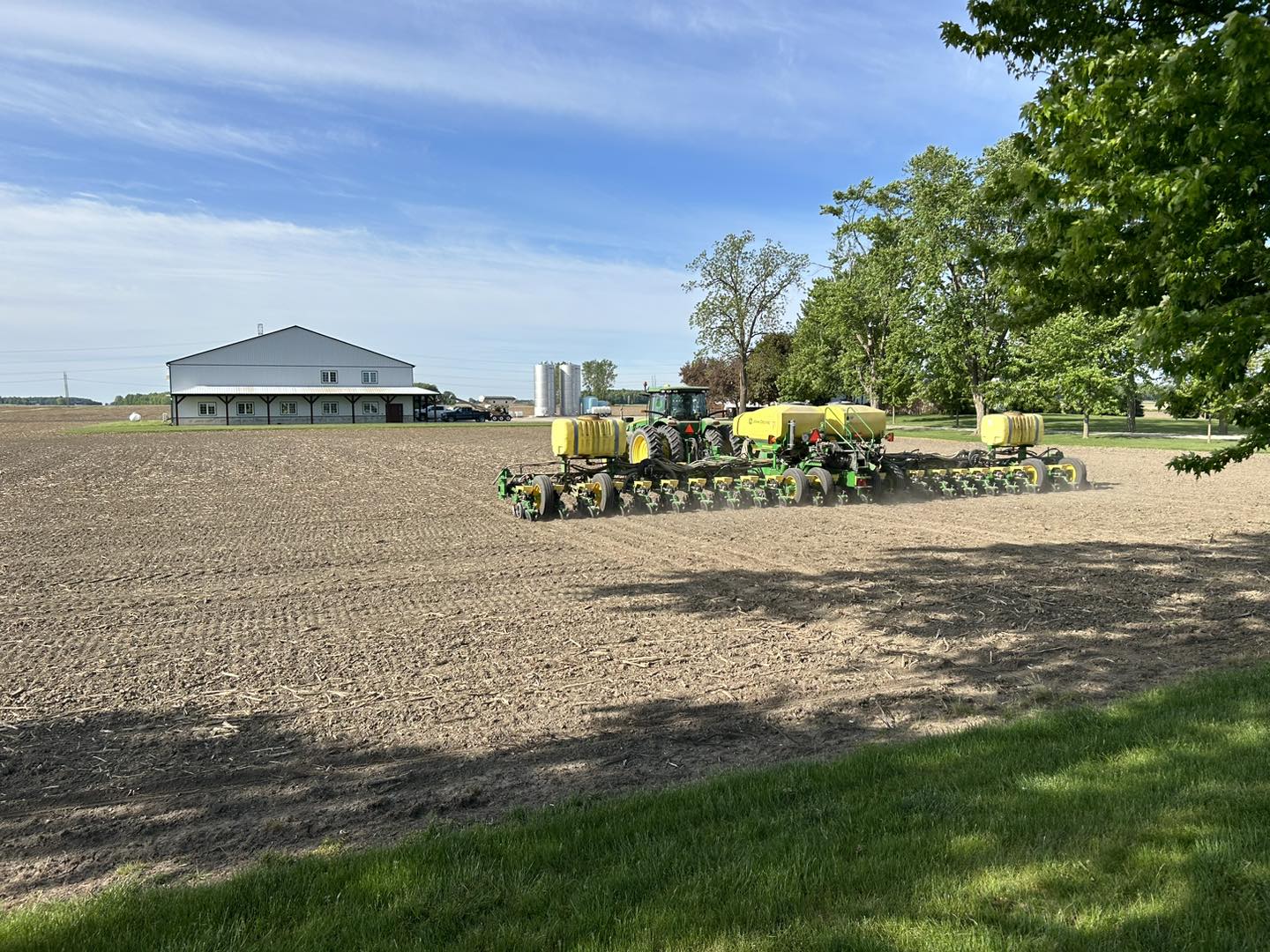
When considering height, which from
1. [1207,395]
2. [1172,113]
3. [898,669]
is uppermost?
[1172,113]

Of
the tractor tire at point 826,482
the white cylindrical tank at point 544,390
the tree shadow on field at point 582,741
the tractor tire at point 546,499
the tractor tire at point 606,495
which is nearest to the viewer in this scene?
the tree shadow on field at point 582,741

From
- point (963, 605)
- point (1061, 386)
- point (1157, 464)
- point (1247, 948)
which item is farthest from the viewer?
point (1061, 386)

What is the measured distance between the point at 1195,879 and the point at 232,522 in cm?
1410

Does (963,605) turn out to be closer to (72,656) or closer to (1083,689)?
(1083,689)

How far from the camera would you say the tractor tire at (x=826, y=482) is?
16.6 meters

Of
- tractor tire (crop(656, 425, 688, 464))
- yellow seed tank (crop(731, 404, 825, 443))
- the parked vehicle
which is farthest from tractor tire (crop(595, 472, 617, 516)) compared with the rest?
the parked vehicle

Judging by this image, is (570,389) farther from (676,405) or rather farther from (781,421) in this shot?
(781,421)

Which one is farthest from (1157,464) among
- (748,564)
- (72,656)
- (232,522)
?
(72,656)

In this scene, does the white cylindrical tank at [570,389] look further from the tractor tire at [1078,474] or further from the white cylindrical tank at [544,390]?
the tractor tire at [1078,474]

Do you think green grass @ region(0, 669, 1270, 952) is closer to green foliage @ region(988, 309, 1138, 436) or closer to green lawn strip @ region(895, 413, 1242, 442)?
green foliage @ region(988, 309, 1138, 436)

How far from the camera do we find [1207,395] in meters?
6.70

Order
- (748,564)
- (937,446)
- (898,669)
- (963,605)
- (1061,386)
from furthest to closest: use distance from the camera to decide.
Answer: (1061,386) → (937,446) → (748,564) → (963,605) → (898,669)

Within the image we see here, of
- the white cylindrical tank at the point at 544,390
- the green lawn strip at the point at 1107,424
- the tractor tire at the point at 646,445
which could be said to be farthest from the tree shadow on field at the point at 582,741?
the white cylindrical tank at the point at 544,390

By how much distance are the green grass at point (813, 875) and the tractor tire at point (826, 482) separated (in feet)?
40.0
